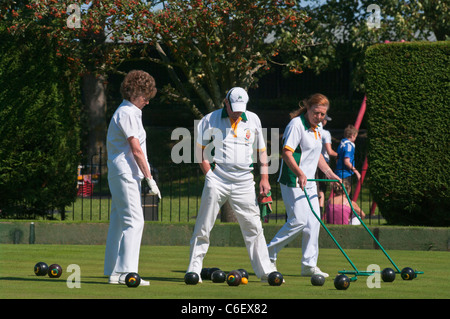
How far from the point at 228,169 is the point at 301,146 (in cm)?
112

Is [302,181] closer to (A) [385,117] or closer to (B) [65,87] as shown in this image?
(A) [385,117]

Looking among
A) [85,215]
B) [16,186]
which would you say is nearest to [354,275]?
[16,186]

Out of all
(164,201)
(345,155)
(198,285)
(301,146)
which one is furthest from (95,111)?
(198,285)

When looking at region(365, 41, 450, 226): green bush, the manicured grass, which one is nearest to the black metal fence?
region(365, 41, 450, 226): green bush

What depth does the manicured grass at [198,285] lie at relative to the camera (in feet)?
23.2

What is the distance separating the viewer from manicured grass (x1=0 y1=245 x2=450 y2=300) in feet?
23.2

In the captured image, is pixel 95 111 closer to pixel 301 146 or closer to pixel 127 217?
pixel 301 146

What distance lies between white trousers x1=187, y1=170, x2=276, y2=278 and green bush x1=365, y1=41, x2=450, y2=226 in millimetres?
5167

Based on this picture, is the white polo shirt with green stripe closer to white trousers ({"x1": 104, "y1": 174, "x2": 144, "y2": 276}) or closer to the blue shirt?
white trousers ({"x1": 104, "y1": 174, "x2": 144, "y2": 276})

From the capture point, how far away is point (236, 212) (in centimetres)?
798

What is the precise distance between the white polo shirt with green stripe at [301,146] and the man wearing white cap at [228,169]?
0.67 m

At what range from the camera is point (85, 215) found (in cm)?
1792

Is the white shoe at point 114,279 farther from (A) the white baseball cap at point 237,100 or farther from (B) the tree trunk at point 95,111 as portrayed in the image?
(B) the tree trunk at point 95,111

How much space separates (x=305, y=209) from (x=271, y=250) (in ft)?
1.85
